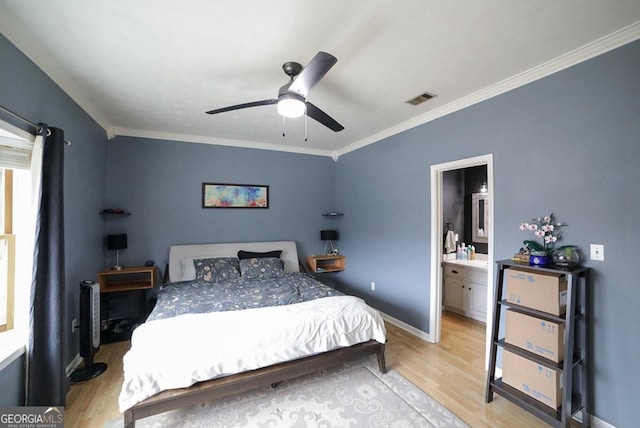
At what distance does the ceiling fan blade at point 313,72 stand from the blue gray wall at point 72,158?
182 centimetres

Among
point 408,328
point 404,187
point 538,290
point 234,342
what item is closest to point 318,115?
point 404,187

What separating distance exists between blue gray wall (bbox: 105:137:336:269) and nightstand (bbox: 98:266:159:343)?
252mm

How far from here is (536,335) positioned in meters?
1.98

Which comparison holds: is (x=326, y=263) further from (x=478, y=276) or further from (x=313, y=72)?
(x=313, y=72)

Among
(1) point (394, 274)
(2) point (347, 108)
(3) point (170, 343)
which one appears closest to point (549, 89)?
(2) point (347, 108)

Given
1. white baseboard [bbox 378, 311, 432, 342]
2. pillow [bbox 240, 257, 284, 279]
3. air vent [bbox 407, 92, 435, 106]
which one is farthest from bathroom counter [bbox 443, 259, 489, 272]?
pillow [bbox 240, 257, 284, 279]

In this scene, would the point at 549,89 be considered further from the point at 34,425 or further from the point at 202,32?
the point at 34,425

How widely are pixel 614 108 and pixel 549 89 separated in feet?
1.55

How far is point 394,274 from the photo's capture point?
3.77 metres

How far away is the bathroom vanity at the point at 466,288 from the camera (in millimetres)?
3752

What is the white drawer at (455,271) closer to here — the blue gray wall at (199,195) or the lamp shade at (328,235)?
the lamp shade at (328,235)

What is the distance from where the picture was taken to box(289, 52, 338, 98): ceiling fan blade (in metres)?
1.60

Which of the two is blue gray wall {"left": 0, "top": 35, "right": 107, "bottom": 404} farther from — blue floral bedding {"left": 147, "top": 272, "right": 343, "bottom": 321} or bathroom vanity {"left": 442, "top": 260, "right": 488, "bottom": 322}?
bathroom vanity {"left": 442, "top": 260, "right": 488, "bottom": 322}

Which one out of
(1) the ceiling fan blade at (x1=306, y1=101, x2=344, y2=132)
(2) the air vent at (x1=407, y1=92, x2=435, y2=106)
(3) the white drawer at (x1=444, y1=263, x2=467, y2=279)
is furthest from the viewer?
(3) the white drawer at (x1=444, y1=263, x2=467, y2=279)
